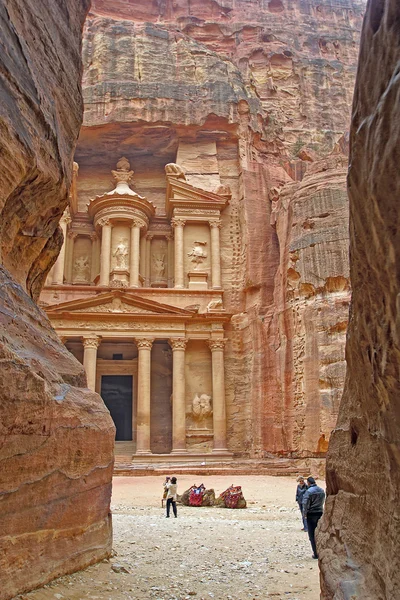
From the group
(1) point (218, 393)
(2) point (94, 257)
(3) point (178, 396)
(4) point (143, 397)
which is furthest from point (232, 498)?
(2) point (94, 257)

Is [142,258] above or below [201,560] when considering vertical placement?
above

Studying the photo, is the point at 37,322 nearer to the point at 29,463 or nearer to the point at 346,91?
the point at 29,463

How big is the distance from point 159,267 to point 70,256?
5400mm

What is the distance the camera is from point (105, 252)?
3088cm

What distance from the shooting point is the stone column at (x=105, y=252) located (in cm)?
3041

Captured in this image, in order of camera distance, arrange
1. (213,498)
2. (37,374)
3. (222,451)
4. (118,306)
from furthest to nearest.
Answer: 1. (118,306)
2. (222,451)
3. (213,498)
4. (37,374)

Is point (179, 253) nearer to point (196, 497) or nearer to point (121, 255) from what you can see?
point (121, 255)

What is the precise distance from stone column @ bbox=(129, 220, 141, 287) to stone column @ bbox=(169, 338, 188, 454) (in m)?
4.81

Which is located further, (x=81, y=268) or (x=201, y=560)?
(x=81, y=268)

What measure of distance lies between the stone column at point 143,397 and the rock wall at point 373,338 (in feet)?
72.9

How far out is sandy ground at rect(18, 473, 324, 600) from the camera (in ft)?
20.2

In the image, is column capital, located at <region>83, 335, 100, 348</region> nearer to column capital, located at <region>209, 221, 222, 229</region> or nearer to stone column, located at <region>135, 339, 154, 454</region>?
stone column, located at <region>135, 339, 154, 454</region>

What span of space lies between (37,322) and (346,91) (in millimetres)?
38195

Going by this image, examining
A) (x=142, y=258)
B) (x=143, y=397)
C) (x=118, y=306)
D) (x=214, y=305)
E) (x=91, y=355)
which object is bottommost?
(x=143, y=397)
